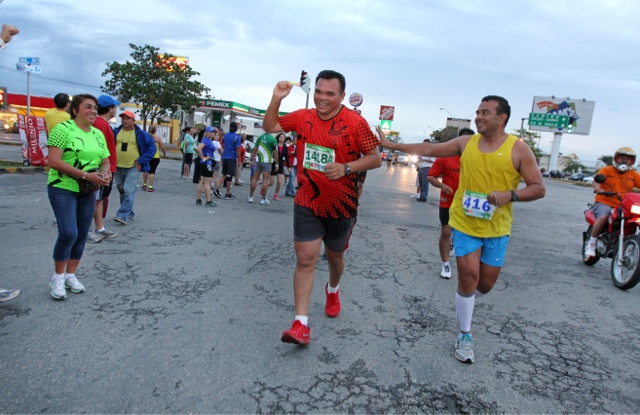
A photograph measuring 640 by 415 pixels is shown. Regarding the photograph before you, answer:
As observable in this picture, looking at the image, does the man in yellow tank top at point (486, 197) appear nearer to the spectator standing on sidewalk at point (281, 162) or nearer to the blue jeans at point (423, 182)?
the spectator standing on sidewalk at point (281, 162)

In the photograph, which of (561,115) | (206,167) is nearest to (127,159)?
(206,167)

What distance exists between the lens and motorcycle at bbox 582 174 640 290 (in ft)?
17.8

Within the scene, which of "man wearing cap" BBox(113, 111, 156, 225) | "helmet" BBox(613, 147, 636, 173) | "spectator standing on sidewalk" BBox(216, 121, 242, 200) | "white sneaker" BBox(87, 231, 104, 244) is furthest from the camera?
"spectator standing on sidewalk" BBox(216, 121, 242, 200)

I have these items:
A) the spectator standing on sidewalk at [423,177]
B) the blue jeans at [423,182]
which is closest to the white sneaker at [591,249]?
the spectator standing on sidewalk at [423,177]

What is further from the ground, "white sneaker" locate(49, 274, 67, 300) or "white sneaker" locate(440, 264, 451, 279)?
"white sneaker" locate(440, 264, 451, 279)

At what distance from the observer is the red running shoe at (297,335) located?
3.06m

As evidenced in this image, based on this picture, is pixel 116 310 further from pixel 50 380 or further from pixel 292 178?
pixel 292 178

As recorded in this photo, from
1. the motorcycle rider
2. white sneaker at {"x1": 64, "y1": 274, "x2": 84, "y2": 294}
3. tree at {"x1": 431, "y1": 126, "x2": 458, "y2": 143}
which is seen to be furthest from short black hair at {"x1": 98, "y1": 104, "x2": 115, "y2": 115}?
tree at {"x1": 431, "y1": 126, "x2": 458, "y2": 143}

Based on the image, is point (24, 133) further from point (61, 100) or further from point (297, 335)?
point (297, 335)

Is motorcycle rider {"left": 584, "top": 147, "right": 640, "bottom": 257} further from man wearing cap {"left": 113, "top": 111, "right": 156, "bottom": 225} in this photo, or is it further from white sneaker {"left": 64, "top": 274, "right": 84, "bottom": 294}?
man wearing cap {"left": 113, "top": 111, "right": 156, "bottom": 225}

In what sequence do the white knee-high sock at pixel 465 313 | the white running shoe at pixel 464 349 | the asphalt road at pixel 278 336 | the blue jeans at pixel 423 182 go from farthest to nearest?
the blue jeans at pixel 423 182, the white knee-high sock at pixel 465 313, the white running shoe at pixel 464 349, the asphalt road at pixel 278 336

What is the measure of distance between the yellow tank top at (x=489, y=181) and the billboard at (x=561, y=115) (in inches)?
2689

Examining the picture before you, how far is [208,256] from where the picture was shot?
5566 millimetres

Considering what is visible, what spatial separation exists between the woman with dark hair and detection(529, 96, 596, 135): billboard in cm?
6923
